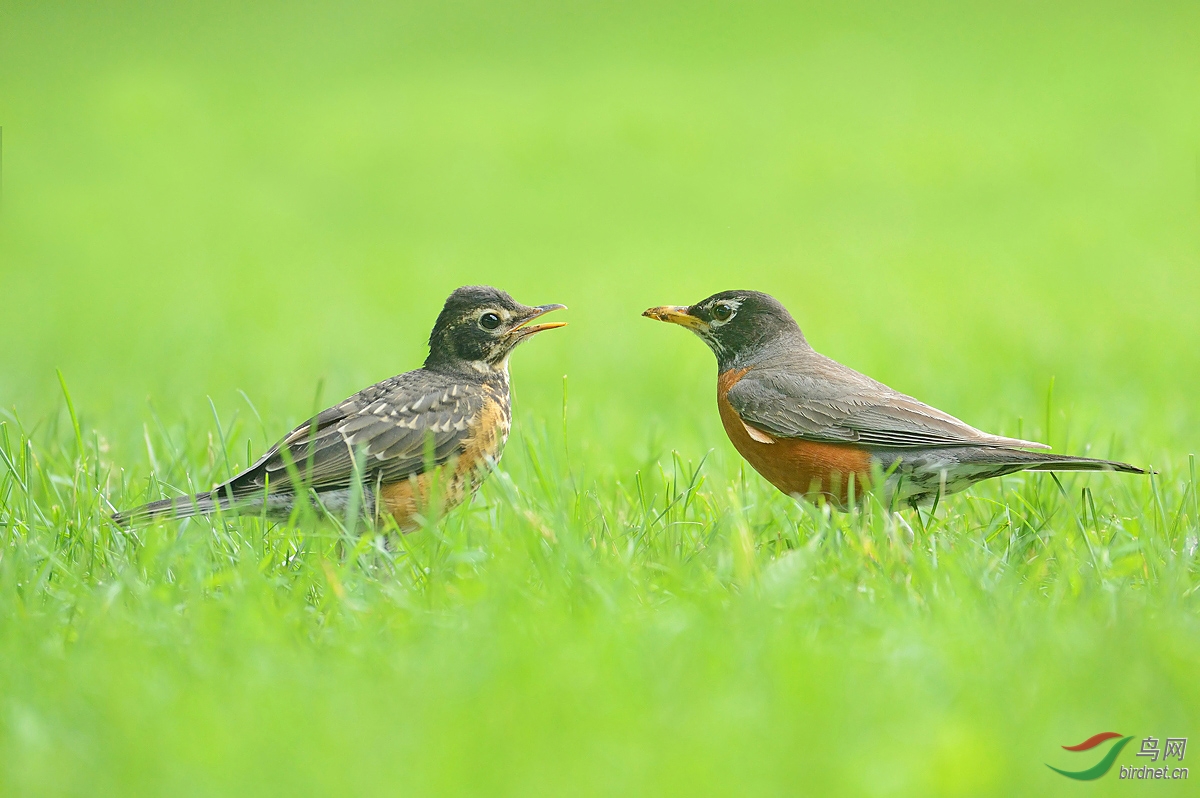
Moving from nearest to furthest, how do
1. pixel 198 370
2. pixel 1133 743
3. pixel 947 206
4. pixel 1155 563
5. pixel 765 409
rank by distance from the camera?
pixel 1133 743 → pixel 1155 563 → pixel 765 409 → pixel 198 370 → pixel 947 206

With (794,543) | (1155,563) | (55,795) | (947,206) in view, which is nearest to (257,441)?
(794,543)

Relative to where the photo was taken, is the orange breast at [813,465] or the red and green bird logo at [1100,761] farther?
the orange breast at [813,465]

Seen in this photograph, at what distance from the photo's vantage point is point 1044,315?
11.4 m

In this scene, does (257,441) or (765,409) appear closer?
(765,409)

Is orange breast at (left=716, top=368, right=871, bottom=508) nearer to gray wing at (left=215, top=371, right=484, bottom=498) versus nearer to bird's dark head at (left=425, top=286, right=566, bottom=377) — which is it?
bird's dark head at (left=425, top=286, right=566, bottom=377)

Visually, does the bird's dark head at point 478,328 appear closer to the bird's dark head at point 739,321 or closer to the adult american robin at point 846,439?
the bird's dark head at point 739,321

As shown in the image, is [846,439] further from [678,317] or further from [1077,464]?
[678,317]

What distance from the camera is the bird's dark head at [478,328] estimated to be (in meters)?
5.72

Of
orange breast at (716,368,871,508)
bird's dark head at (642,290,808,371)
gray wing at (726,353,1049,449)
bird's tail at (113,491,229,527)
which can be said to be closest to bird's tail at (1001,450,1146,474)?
gray wing at (726,353,1049,449)

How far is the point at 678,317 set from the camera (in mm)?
6152

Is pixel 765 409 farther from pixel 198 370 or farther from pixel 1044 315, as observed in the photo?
pixel 1044 315

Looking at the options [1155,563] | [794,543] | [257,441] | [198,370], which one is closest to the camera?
[1155,563]

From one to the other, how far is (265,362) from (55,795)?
7.84 meters

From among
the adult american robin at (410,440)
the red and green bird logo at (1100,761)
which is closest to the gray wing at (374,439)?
the adult american robin at (410,440)
